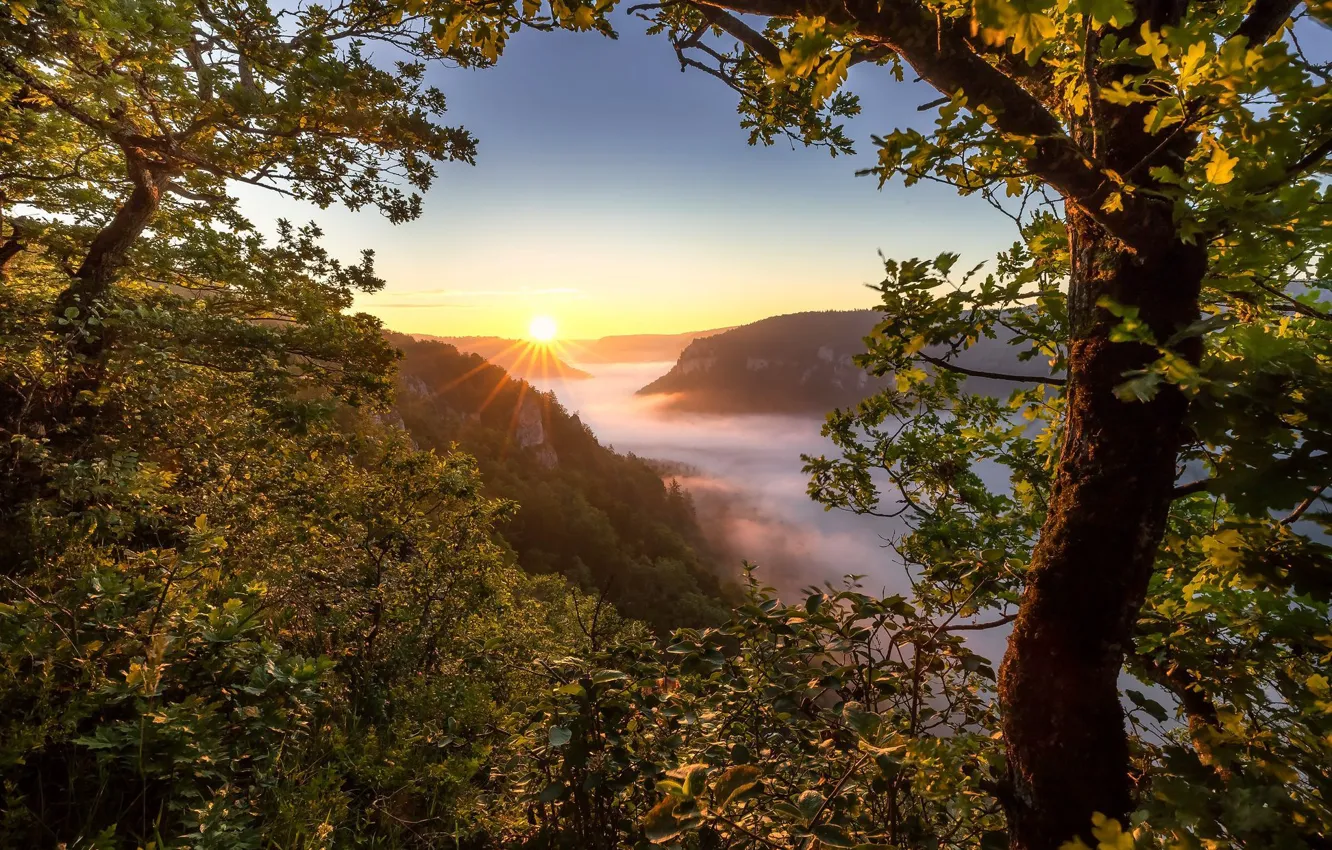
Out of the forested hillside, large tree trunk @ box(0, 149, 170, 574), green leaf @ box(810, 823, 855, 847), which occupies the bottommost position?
the forested hillside

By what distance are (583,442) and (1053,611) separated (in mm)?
112492

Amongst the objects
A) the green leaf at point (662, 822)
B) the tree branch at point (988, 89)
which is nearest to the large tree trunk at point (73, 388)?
the green leaf at point (662, 822)

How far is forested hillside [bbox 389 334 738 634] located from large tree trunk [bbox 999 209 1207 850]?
3682 cm

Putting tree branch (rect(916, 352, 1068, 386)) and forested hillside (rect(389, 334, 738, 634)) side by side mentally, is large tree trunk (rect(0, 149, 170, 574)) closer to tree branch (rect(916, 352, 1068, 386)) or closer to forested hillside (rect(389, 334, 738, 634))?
tree branch (rect(916, 352, 1068, 386))

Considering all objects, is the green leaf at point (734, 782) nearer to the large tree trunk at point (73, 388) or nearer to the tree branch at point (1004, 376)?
the tree branch at point (1004, 376)

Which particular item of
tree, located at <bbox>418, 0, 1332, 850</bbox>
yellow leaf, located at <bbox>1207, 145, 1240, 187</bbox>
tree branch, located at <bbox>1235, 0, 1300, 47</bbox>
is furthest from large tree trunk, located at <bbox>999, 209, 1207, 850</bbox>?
tree branch, located at <bbox>1235, 0, 1300, 47</bbox>

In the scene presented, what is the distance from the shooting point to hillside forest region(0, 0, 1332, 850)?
1.50 m

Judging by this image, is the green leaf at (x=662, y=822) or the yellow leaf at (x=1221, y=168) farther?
the green leaf at (x=662, y=822)

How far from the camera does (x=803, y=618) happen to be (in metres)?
2.49

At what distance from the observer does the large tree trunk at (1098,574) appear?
2092 mm

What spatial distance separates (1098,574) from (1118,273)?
1.33 meters

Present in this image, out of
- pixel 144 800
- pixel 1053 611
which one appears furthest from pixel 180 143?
pixel 1053 611

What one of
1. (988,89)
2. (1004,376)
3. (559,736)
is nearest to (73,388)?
(559,736)

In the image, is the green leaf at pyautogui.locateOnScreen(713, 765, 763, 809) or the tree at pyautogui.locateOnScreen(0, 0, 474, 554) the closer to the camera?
the green leaf at pyautogui.locateOnScreen(713, 765, 763, 809)
